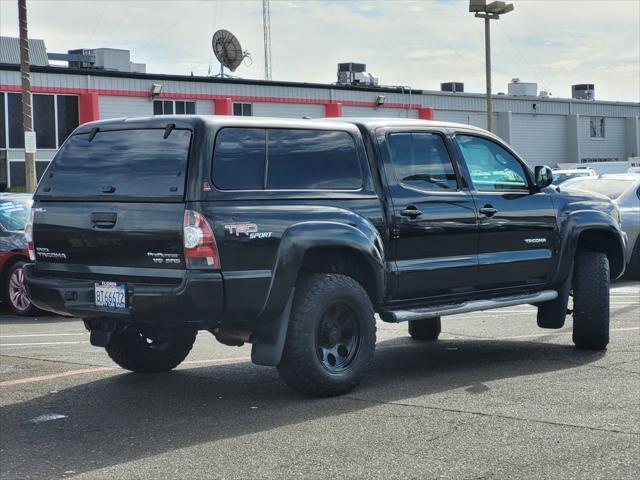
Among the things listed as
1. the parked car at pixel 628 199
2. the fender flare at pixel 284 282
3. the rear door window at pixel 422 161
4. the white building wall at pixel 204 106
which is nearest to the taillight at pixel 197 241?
the fender flare at pixel 284 282

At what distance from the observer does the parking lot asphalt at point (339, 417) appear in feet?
19.8

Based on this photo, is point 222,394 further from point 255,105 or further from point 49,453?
point 255,105

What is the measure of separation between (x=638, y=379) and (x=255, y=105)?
128 feet

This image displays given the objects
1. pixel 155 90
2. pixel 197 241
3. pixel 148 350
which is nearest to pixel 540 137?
pixel 155 90

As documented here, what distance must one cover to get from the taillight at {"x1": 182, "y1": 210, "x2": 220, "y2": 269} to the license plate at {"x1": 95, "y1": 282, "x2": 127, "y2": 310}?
56cm

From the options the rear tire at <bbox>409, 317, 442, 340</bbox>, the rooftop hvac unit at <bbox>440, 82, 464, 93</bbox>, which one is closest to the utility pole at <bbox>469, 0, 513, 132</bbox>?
the rooftop hvac unit at <bbox>440, 82, 464, 93</bbox>

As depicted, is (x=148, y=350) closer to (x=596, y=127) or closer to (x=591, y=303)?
(x=591, y=303)

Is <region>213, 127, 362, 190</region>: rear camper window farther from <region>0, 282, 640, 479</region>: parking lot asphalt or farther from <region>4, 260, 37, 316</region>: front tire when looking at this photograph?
<region>4, 260, 37, 316</region>: front tire

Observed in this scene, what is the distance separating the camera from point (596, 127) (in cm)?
6994

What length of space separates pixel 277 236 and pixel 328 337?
A: 3.11 ft

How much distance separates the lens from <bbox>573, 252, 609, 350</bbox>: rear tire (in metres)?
9.80

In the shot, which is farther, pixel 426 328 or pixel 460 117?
pixel 460 117

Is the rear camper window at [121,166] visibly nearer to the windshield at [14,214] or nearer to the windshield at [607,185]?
the windshield at [14,214]

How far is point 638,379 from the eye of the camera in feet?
27.8
